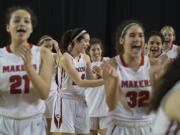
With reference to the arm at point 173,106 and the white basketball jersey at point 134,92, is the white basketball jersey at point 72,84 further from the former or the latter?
the arm at point 173,106

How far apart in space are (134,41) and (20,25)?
98 centimetres

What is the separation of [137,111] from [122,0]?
26.6ft

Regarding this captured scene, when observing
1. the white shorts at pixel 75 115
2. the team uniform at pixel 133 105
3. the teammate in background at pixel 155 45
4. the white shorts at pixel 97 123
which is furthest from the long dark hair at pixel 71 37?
the team uniform at pixel 133 105

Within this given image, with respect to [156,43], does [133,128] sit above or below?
below

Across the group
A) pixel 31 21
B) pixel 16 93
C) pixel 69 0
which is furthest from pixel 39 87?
pixel 69 0

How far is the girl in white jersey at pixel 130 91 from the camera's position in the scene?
13.3 ft

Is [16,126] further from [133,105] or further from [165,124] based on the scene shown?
[165,124]

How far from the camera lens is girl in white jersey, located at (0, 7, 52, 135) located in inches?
151

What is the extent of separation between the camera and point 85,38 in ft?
19.6

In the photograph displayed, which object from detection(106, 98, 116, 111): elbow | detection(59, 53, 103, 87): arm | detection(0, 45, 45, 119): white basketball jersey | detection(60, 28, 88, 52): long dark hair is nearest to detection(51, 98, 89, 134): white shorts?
detection(59, 53, 103, 87): arm

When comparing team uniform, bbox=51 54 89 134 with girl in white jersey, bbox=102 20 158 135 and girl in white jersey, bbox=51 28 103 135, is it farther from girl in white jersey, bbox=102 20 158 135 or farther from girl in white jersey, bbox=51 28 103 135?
girl in white jersey, bbox=102 20 158 135

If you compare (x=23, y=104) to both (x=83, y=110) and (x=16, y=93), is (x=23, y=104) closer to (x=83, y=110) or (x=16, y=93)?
(x=16, y=93)

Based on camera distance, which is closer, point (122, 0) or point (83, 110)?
point (83, 110)

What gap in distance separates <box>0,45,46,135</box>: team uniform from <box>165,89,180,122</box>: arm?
2.09 metres
